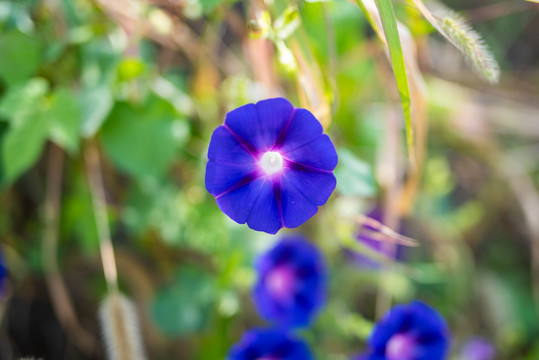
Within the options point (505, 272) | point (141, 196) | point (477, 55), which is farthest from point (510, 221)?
point (477, 55)

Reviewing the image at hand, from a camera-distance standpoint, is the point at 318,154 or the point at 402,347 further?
the point at 402,347

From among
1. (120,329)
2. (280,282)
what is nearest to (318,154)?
(120,329)

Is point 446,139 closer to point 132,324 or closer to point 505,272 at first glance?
point 505,272

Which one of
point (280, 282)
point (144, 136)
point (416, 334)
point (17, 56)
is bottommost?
point (416, 334)

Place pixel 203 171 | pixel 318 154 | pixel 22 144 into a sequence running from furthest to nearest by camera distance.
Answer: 1. pixel 203 171
2. pixel 22 144
3. pixel 318 154

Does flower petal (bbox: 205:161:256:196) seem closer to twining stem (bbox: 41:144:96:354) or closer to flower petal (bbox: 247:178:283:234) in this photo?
flower petal (bbox: 247:178:283:234)

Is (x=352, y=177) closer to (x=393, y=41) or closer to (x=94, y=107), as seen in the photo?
(x=393, y=41)

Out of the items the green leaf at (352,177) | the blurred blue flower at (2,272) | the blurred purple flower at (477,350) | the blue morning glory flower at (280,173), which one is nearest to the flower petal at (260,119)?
the blue morning glory flower at (280,173)
